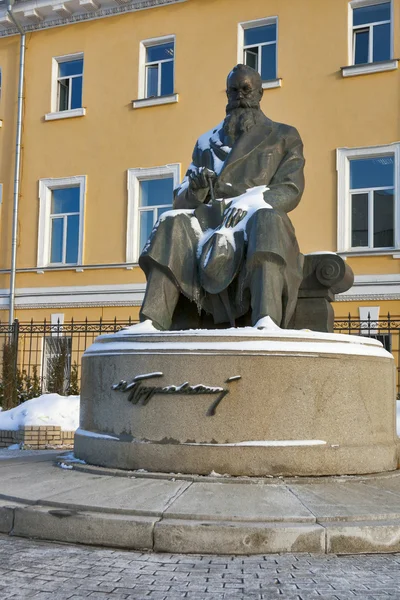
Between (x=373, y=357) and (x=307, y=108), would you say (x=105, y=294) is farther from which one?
(x=373, y=357)

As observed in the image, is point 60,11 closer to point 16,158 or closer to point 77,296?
point 16,158

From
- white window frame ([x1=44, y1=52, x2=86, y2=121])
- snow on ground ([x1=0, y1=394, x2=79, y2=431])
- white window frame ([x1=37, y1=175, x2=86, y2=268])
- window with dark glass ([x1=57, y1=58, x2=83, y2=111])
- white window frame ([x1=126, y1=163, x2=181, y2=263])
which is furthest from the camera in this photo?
window with dark glass ([x1=57, y1=58, x2=83, y2=111])

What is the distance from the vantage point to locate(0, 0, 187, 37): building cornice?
18375 mm

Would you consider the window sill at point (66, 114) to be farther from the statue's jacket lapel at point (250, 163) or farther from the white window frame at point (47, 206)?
the statue's jacket lapel at point (250, 163)

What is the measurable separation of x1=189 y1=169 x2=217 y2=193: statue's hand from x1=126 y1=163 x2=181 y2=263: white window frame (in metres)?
11.5

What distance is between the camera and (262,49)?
1711 cm

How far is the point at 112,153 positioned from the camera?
723 inches

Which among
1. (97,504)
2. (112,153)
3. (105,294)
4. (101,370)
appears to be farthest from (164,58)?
(97,504)

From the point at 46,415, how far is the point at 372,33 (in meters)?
11.5

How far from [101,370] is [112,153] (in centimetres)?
1397

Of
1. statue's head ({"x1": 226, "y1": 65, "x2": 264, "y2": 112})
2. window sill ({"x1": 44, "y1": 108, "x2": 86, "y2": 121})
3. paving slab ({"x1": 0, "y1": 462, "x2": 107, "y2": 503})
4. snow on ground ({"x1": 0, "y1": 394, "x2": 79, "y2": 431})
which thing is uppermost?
window sill ({"x1": 44, "y1": 108, "x2": 86, "y2": 121})
